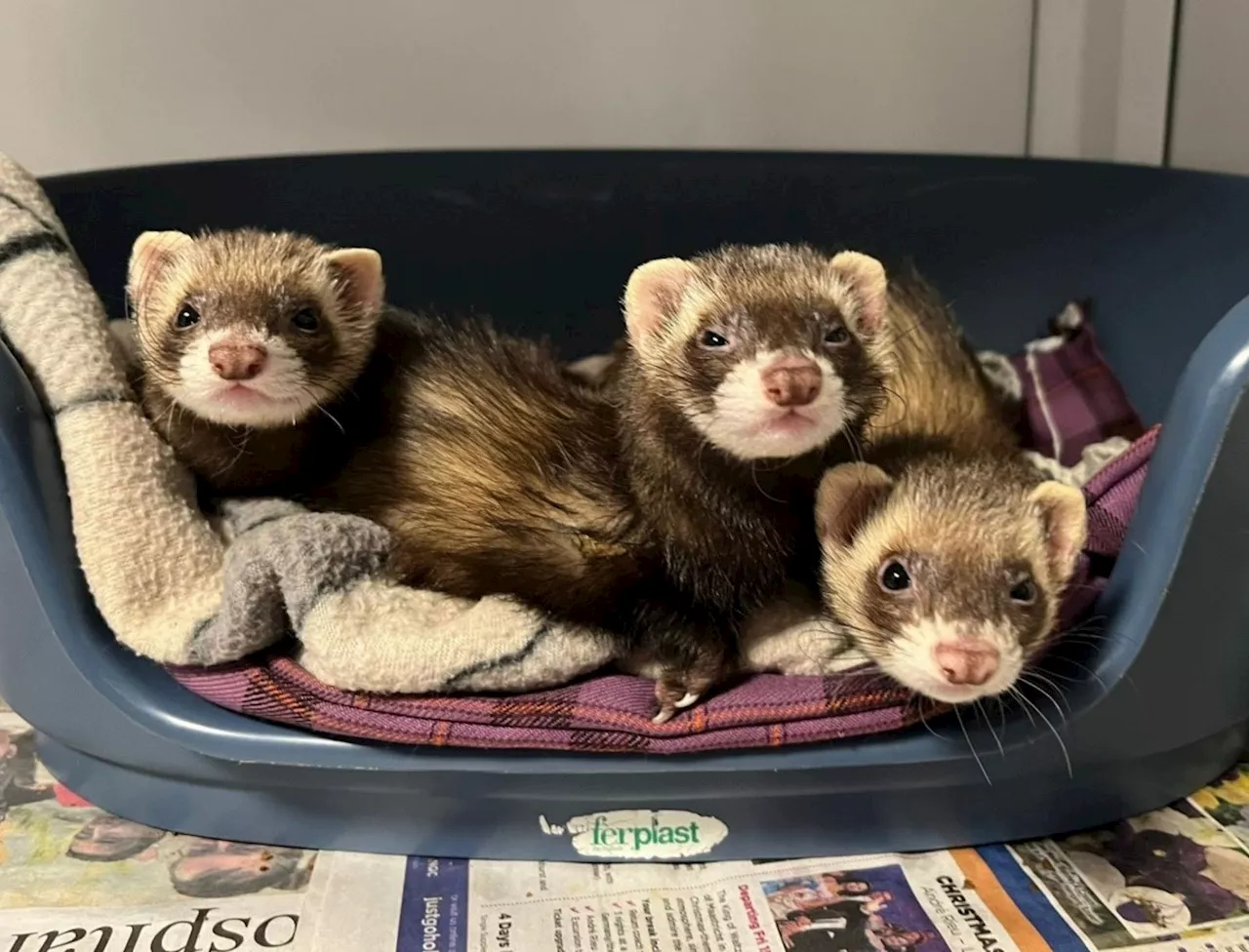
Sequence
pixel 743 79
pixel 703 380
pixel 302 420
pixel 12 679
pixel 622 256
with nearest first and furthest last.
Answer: pixel 703 380 < pixel 12 679 < pixel 302 420 < pixel 622 256 < pixel 743 79

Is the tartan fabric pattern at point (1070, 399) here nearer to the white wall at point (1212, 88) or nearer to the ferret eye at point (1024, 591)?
the white wall at point (1212, 88)

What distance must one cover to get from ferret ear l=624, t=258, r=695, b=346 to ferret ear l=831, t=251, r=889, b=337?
132 mm

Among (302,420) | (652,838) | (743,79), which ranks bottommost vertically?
(652,838)

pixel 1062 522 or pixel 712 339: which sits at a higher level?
pixel 712 339

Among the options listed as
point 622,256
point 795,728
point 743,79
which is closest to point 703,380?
point 795,728

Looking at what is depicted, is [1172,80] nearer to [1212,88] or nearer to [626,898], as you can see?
[1212,88]

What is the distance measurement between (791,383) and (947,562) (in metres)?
0.20

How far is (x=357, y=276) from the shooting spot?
1.12 m

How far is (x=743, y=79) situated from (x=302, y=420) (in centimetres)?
101

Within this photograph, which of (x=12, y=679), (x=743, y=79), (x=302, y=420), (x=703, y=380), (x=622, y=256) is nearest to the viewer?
(x=703, y=380)

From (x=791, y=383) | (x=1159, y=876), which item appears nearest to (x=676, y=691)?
(x=791, y=383)

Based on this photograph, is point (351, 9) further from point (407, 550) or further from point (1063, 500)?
point (1063, 500)

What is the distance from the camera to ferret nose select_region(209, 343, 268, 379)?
95 centimetres

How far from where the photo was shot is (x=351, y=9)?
1684 millimetres
